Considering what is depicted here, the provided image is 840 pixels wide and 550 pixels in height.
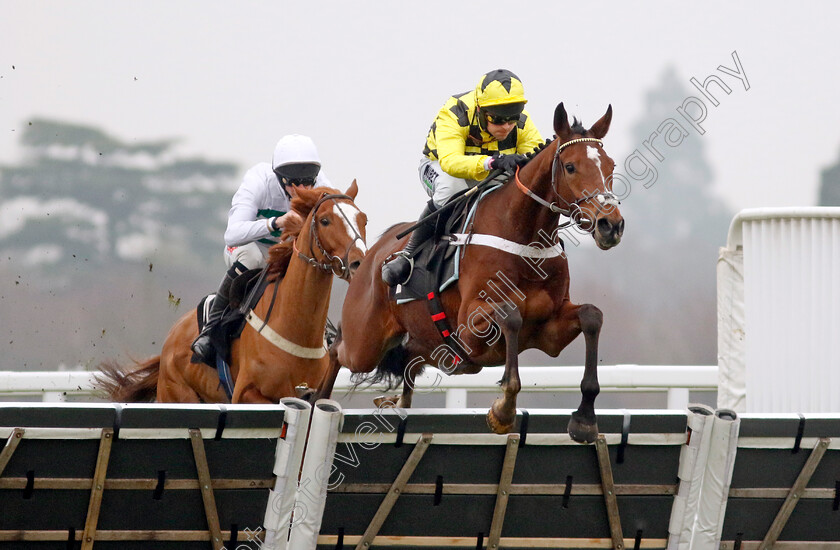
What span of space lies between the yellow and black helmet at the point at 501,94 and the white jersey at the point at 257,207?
67.6 inches

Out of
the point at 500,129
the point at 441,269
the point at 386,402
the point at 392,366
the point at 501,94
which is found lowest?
the point at 386,402

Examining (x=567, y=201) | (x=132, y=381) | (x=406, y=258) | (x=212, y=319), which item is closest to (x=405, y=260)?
(x=406, y=258)

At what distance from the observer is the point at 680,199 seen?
42.6 ft

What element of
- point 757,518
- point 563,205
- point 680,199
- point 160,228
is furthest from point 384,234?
point 680,199

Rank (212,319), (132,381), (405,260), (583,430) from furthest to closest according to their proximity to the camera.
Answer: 1. (132,381)
2. (212,319)
3. (405,260)
4. (583,430)

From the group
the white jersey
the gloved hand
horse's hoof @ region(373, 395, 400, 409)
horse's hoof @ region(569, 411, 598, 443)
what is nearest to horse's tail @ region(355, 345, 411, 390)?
horse's hoof @ region(373, 395, 400, 409)

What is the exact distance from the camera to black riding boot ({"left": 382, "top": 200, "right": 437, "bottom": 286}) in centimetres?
518

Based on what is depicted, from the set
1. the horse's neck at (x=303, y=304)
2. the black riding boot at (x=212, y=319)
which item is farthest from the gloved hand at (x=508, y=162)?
Result: the black riding boot at (x=212, y=319)

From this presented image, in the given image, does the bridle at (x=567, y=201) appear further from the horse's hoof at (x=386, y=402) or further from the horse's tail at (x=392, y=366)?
the horse's hoof at (x=386, y=402)

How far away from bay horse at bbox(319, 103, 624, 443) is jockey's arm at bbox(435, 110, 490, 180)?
0.16 metres

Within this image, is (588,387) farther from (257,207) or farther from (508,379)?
(257,207)

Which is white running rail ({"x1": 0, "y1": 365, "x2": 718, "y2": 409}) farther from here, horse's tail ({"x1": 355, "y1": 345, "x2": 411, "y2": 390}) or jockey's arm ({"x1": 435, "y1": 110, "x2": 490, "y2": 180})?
jockey's arm ({"x1": 435, "y1": 110, "x2": 490, "y2": 180})

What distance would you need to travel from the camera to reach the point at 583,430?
4262 millimetres

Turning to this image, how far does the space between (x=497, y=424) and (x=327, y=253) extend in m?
1.77
